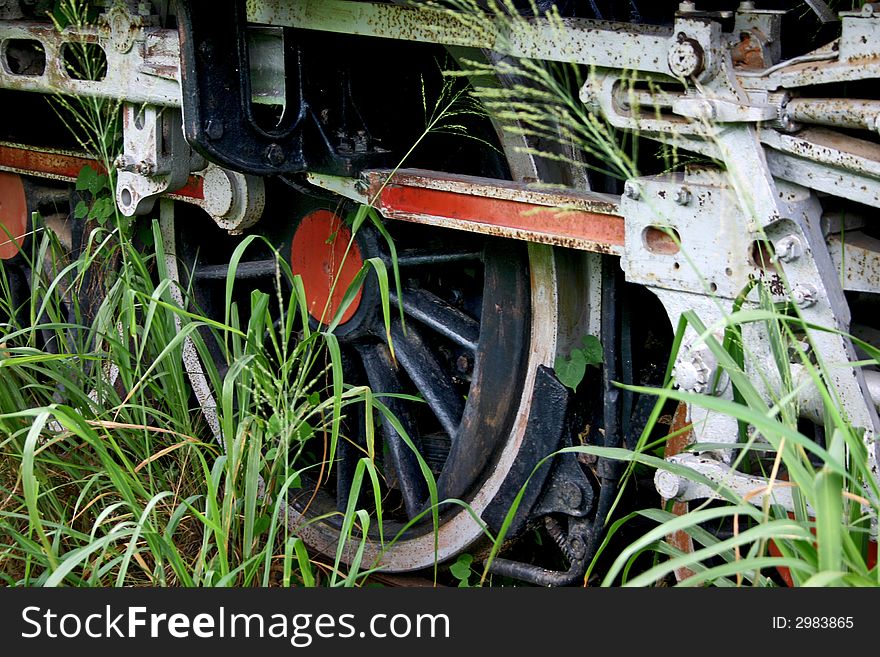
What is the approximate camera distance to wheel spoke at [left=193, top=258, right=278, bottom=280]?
359 cm

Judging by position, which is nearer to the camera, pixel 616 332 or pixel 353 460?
pixel 616 332

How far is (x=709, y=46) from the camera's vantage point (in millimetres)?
2316

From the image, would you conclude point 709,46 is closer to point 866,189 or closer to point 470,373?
point 866,189

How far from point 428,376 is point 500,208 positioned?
2.27ft

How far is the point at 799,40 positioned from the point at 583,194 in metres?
0.59

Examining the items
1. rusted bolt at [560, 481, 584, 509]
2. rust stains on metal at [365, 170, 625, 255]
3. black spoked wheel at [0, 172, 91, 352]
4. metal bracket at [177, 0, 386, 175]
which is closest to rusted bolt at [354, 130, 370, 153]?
metal bracket at [177, 0, 386, 175]

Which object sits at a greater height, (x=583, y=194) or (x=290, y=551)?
(x=583, y=194)

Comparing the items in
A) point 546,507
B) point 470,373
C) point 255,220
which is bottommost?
point 546,507

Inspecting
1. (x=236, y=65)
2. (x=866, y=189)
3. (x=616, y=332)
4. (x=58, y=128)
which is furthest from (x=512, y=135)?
(x=58, y=128)

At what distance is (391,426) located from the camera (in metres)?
3.39

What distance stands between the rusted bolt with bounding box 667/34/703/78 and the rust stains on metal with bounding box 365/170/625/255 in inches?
13.9

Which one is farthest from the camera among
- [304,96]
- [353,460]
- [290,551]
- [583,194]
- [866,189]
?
[353,460]

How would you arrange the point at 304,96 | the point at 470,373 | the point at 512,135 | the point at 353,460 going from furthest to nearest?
the point at 353,460, the point at 470,373, the point at 304,96, the point at 512,135

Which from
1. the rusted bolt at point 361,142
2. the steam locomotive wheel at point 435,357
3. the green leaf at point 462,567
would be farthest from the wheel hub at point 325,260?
the green leaf at point 462,567
